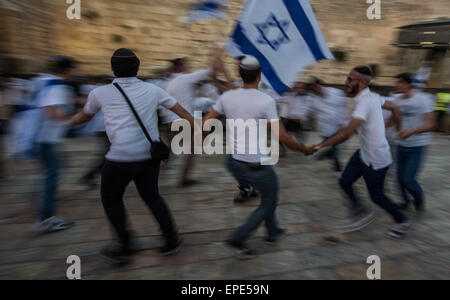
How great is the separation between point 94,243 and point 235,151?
1613mm

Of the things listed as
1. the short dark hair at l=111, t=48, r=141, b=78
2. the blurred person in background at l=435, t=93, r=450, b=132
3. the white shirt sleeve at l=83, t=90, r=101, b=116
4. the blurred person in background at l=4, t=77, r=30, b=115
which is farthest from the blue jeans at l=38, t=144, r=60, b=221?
the blurred person in background at l=435, t=93, r=450, b=132

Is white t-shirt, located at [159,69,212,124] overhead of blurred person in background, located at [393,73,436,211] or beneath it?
overhead

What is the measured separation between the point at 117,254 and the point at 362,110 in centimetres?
237

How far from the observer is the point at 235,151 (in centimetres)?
257

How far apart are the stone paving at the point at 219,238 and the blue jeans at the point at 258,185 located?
1.00ft

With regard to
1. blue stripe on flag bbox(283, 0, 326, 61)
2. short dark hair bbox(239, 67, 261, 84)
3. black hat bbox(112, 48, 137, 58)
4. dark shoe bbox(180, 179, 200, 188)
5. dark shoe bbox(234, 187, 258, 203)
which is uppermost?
blue stripe on flag bbox(283, 0, 326, 61)

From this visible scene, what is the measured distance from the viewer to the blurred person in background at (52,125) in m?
2.85

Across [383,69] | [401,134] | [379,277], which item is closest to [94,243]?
[379,277]

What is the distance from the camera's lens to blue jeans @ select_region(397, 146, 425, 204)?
3645mm

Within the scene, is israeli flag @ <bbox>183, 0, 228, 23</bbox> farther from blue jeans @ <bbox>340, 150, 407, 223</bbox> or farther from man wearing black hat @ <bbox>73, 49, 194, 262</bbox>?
blue jeans @ <bbox>340, 150, 407, 223</bbox>

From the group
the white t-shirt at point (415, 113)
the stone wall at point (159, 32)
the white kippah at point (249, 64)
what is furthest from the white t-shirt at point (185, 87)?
the stone wall at point (159, 32)

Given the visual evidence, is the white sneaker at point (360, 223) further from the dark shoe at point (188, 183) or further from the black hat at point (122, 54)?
the black hat at point (122, 54)
